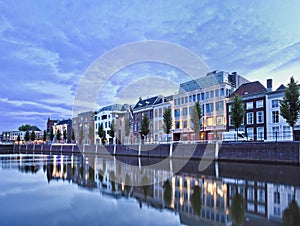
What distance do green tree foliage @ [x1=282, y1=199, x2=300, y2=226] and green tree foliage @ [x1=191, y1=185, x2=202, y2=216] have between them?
354 centimetres

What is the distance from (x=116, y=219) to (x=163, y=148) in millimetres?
38771

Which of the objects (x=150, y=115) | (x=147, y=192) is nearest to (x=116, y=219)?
(x=147, y=192)

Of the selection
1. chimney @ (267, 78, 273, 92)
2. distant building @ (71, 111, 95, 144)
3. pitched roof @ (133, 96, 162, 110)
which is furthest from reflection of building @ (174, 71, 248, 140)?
distant building @ (71, 111, 95, 144)

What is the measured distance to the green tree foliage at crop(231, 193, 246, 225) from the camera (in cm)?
1177

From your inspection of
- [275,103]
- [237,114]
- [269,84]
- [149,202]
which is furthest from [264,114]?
[149,202]

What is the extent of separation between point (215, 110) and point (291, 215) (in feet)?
158

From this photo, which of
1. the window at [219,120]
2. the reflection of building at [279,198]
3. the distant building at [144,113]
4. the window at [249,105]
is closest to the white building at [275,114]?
the window at [249,105]

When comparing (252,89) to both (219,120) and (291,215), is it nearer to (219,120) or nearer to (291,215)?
(219,120)

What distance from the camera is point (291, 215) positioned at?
1220cm

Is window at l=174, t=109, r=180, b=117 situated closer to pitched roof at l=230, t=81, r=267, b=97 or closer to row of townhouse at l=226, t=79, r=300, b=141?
pitched roof at l=230, t=81, r=267, b=97

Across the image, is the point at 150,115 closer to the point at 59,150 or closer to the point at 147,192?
the point at 59,150

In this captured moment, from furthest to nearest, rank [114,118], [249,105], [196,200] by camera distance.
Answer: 1. [114,118]
2. [249,105]
3. [196,200]

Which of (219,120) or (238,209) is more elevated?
(219,120)

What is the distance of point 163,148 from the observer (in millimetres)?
50594
